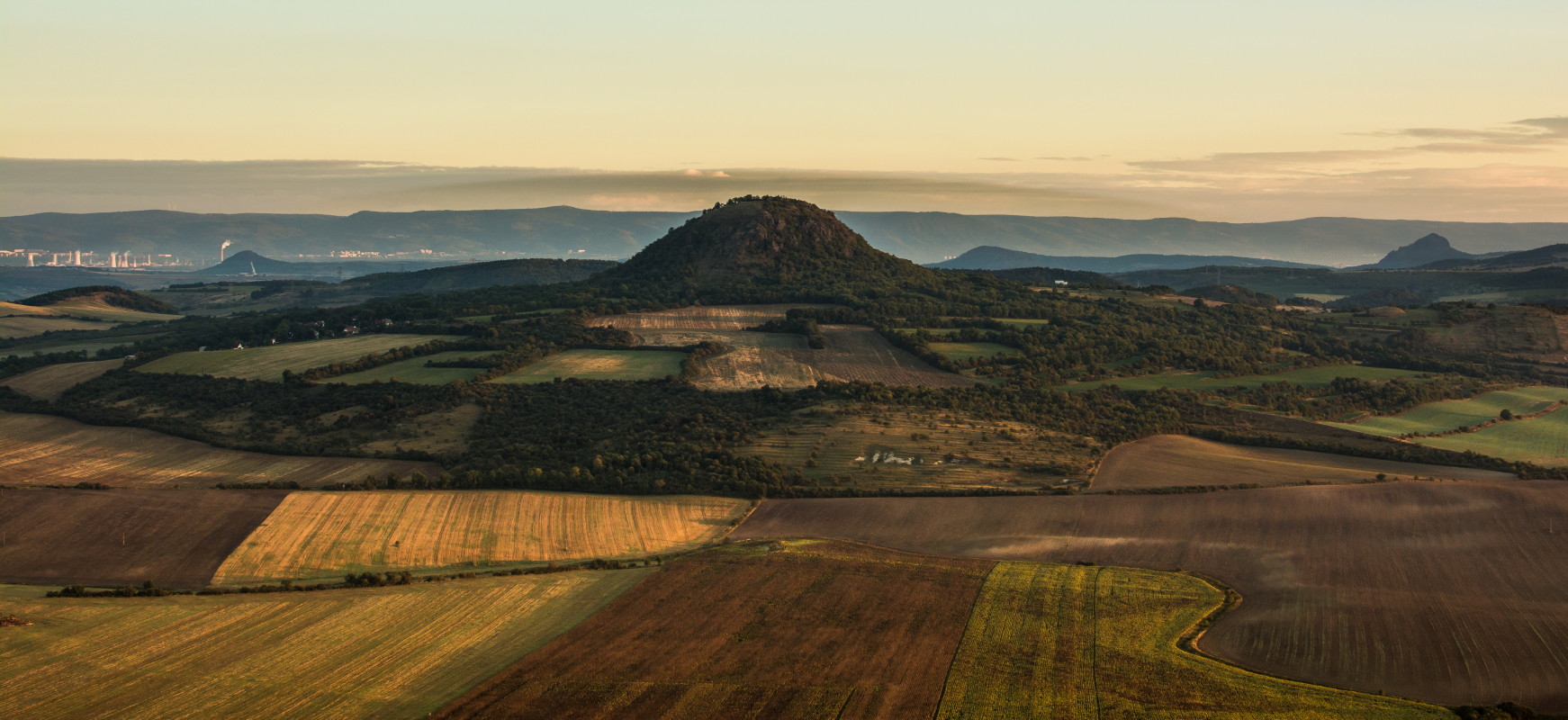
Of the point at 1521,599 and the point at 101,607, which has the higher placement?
the point at 1521,599

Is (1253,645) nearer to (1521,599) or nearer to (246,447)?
(1521,599)

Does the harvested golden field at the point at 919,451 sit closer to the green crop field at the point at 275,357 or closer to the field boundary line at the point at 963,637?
the field boundary line at the point at 963,637

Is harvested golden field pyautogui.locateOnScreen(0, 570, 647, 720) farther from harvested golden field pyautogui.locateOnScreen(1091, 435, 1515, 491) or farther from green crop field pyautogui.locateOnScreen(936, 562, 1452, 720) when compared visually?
harvested golden field pyautogui.locateOnScreen(1091, 435, 1515, 491)

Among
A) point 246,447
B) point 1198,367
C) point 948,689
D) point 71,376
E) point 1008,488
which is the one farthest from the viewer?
point 1198,367

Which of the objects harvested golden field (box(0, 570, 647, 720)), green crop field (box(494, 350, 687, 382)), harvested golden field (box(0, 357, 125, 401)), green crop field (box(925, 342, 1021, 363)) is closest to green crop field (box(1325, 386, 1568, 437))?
green crop field (box(925, 342, 1021, 363))

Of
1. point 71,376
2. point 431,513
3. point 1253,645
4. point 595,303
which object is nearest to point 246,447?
point 431,513

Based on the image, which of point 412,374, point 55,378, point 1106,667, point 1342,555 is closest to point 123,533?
point 412,374
